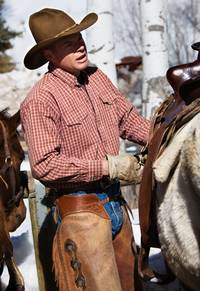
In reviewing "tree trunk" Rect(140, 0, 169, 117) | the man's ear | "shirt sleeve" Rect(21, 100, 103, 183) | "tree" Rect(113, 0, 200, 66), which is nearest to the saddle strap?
"shirt sleeve" Rect(21, 100, 103, 183)

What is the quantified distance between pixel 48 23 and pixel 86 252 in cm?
122

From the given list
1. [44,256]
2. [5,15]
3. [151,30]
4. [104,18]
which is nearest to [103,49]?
[104,18]

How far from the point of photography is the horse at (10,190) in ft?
9.99

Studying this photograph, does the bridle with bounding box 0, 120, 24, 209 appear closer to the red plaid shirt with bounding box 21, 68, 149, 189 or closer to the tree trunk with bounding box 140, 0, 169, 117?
the red plaid shirt with bounding box 21, 68, 149, 189

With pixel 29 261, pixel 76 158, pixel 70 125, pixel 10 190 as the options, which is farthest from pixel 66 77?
pixel 29 261

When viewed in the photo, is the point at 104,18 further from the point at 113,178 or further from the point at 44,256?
the point at 113,178

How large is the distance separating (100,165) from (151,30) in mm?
4532

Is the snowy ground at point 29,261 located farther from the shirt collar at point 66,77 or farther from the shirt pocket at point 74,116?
the shirt collar at point 66,77

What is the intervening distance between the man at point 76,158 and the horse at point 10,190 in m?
0.26

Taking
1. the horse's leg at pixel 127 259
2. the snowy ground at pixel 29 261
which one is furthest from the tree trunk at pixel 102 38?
the horse's leg at pixel 127 259

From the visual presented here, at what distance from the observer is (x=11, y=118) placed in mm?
3225

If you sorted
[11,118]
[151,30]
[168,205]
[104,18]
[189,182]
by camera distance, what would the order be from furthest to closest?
[151,30]
[104,18]
[11,118]
[168,205]
[189,182]

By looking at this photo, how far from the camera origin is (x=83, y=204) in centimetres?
295

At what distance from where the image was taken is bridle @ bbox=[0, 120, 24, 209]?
10.1ft
